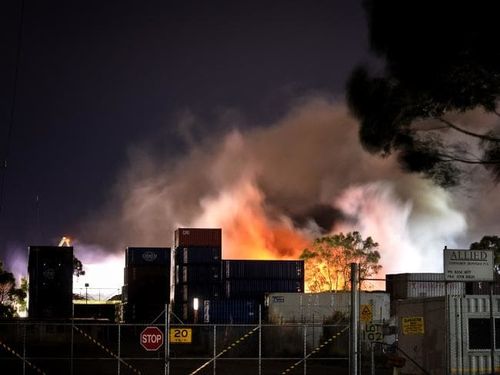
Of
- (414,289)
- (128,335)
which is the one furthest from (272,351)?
(128,335)

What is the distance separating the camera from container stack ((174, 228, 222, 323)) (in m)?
66.5

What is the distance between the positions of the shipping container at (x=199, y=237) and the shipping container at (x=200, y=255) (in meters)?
0.45

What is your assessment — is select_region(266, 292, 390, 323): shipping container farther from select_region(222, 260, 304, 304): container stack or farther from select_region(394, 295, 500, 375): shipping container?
select_region(394, 295, 500, 375): shipping container

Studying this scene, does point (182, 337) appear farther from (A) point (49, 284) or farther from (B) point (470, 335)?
(A) point (49, 284)

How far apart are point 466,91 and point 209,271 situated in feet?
159

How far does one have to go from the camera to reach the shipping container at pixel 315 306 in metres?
46.9

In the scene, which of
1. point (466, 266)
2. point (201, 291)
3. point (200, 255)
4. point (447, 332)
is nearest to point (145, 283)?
point (201, 291)

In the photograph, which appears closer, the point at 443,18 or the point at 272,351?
the point at 443,18

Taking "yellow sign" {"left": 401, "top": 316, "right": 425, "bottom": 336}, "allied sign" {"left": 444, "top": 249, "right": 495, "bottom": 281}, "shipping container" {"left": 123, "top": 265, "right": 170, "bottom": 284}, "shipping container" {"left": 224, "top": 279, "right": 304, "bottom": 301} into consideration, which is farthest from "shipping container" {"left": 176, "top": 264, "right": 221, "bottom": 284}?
"allied sign" {"left": 444, "top": 249, "right": 495, "bottom": 281}

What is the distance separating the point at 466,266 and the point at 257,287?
4908cm

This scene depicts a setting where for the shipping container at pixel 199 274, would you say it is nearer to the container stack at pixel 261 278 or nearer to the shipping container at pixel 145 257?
the container stack at pixel 261 278

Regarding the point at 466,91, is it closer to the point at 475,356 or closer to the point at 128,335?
the point at 475,356

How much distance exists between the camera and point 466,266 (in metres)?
19.3

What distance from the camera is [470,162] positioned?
22.7m
